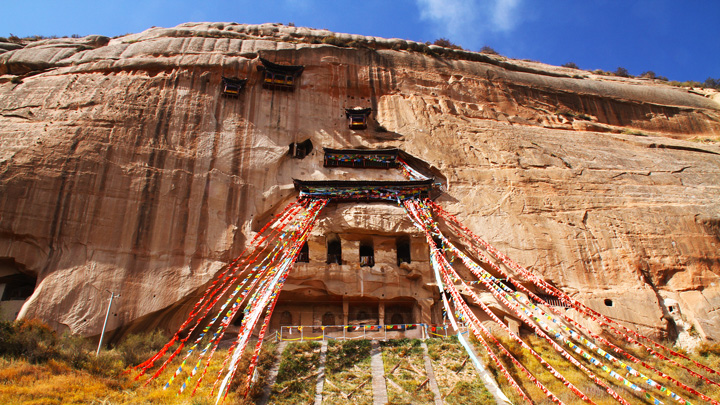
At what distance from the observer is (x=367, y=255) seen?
65.3 ft

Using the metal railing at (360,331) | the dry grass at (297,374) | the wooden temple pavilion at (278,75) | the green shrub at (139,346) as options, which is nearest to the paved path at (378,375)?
the dry grass at (297,374)

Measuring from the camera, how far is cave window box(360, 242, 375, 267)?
722 inches

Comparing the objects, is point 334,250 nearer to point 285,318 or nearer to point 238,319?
point 285,318

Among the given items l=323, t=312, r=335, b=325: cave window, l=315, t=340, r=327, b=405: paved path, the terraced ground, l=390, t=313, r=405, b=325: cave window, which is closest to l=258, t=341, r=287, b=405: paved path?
the terraced ground

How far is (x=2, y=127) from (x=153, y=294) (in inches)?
354

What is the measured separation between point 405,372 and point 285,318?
641 centimetres

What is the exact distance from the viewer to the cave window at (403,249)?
751 inches

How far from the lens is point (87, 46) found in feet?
75.0

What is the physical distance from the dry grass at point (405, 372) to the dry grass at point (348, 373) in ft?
1.80

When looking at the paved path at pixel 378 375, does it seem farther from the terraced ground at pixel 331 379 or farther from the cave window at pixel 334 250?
the cave window at pixel 334 250

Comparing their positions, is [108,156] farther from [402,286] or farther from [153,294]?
[402,286]

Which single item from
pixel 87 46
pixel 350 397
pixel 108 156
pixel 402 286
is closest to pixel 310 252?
pixel 402 286

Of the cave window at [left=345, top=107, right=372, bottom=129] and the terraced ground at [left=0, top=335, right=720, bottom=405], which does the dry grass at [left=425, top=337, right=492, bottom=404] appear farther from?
the cave window at [left=345, top=107, right=372, bottom=129]

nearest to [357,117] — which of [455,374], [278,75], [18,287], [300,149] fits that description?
[300,149]
